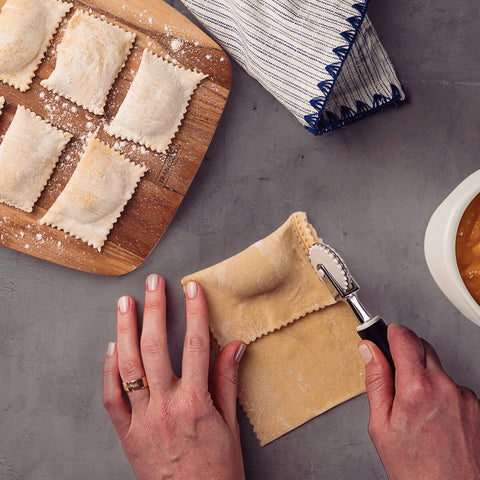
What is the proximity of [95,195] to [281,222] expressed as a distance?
1.91 feet

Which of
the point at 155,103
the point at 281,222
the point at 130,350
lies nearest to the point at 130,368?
the point at 130,350

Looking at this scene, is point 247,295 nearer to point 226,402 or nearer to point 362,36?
point 226,402

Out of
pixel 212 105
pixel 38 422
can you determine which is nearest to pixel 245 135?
pixel 212 105

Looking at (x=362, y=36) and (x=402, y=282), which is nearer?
(x=362, y=36)

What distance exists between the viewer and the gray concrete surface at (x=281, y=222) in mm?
1446

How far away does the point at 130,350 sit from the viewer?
4.67ft

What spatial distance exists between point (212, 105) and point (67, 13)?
20.5 inches

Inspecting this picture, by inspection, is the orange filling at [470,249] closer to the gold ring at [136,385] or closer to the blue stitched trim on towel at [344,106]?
the blue stitched trim on towel at [344,106]

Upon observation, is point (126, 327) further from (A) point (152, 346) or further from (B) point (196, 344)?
(B) point (196, 344)

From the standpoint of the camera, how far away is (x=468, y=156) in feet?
4.78

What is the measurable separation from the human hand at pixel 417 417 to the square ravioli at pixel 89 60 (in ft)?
3.54

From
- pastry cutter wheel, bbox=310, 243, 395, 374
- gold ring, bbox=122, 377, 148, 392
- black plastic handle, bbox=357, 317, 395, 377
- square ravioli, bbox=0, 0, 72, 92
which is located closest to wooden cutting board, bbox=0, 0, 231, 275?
square ravioli, bbox=0, 0, 72, 92

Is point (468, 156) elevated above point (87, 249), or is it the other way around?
point (468, 156)

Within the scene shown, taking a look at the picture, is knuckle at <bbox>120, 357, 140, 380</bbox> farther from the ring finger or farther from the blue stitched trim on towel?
the blue stitched trim on towel
